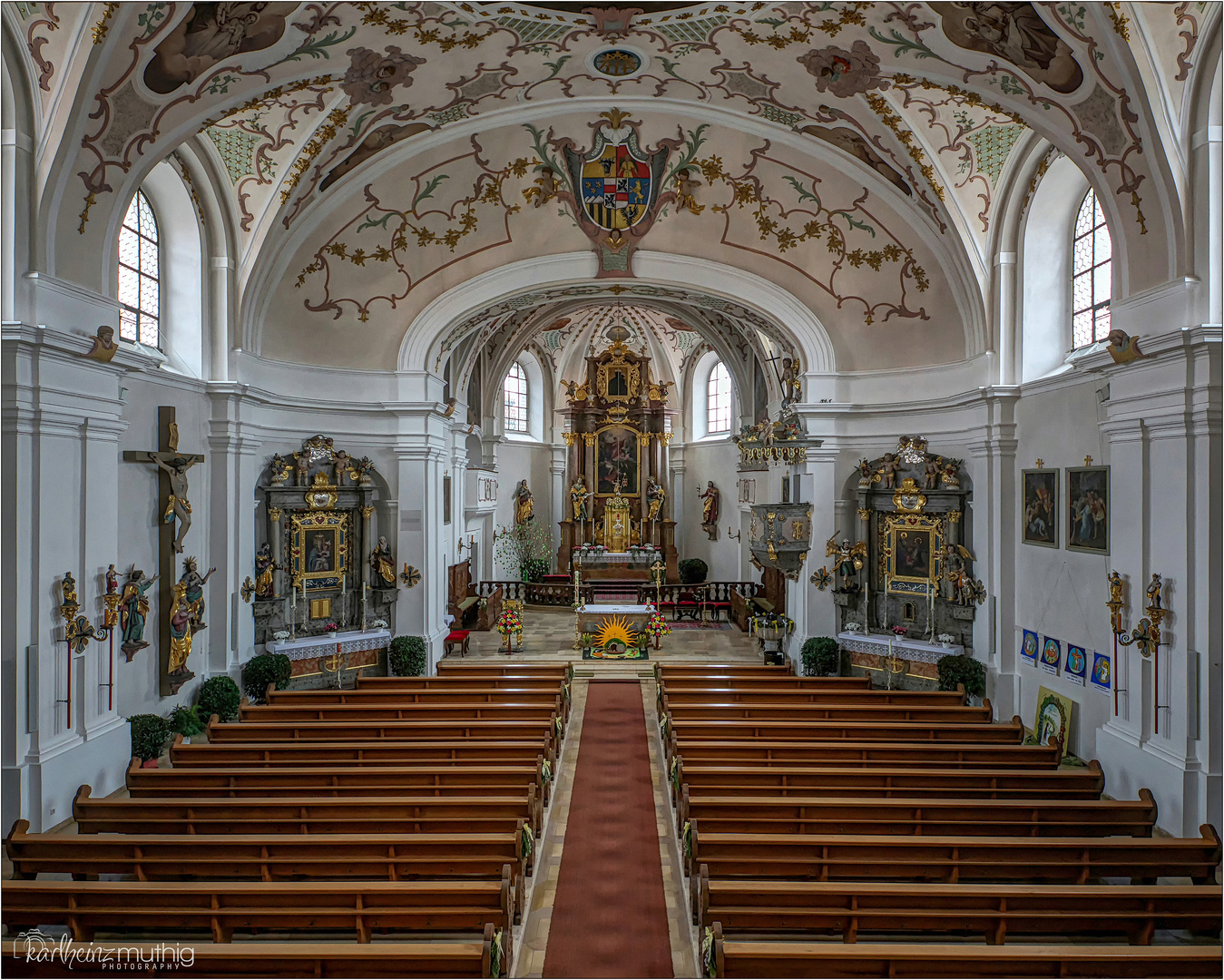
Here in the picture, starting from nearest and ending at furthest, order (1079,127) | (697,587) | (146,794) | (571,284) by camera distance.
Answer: (146,794) → (1079,127) → (571,284) → (697,587)

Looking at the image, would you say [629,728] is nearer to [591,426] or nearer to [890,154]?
[890,154]

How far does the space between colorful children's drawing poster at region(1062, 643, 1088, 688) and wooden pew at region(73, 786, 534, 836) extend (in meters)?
7.17

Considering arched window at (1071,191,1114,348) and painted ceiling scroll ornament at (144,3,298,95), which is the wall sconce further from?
arched window at (1071,191,1114,348)

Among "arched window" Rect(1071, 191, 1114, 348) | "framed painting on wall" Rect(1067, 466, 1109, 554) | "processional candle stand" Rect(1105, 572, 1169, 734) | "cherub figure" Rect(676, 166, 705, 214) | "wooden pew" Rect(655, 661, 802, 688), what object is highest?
"cherub figure" Rect(676, 166, 705, 214)

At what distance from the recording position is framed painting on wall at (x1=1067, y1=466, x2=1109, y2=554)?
31.1 feet

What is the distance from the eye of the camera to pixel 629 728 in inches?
458

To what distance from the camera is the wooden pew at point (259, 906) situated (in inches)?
205

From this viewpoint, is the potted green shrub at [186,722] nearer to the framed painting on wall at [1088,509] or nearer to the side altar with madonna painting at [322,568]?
the side altar with madonna painting at [322,568]

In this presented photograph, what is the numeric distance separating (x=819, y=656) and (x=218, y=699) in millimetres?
9441

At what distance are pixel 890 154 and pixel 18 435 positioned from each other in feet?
37.1

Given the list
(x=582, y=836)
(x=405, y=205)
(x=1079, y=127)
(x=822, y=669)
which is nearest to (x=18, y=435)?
(x=582, y=836)

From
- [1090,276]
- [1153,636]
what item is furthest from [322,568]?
[1090,276]

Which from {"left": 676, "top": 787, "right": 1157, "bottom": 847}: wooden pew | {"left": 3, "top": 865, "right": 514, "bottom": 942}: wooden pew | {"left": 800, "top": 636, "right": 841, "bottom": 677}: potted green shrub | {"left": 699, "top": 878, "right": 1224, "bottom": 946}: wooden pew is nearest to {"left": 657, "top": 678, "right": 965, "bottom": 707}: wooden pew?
{"left": 800, "top": 636, "right": 841, "bottom": 677}: potted green shrub

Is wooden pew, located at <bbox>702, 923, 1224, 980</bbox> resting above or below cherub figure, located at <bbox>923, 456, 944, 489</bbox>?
below
